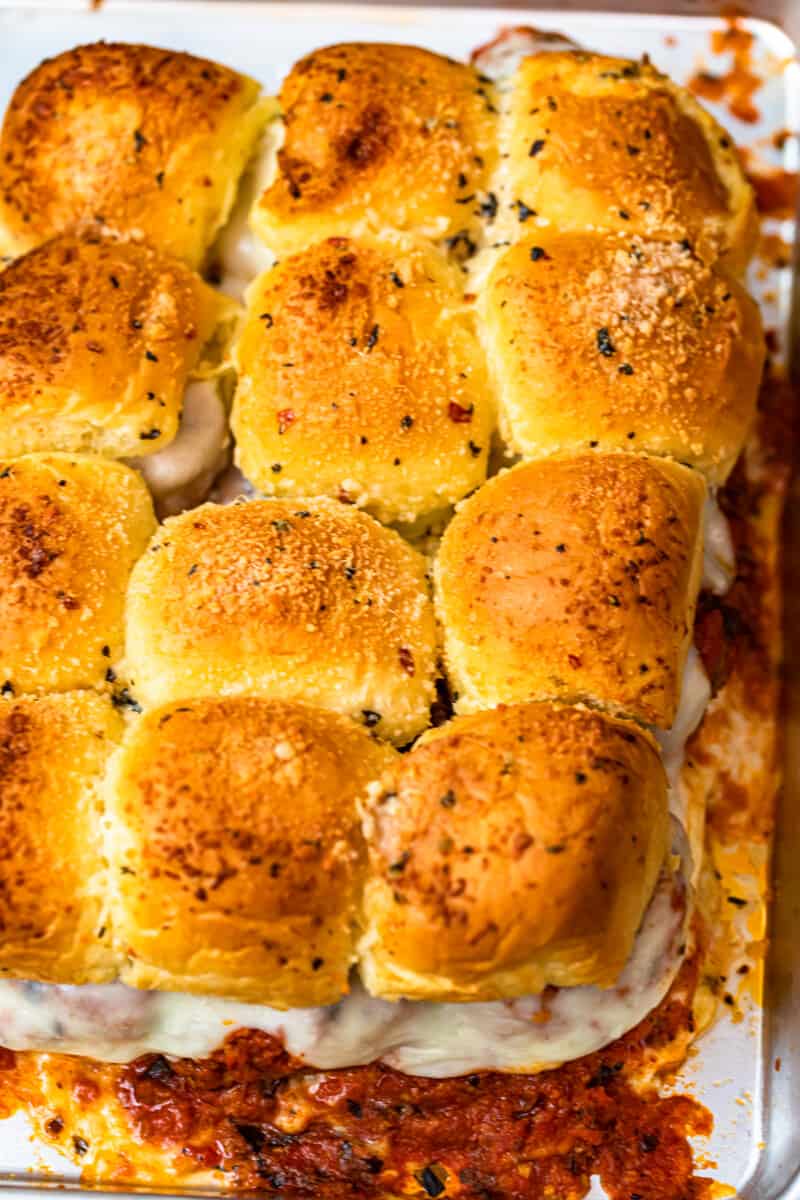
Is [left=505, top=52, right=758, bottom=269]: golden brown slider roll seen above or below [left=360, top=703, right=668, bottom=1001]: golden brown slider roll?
above

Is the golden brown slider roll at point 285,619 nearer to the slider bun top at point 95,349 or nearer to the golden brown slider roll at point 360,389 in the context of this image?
the golden brown slider roll at point 360,389

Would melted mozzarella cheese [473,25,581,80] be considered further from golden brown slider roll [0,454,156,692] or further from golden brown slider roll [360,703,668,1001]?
golden brown slider roll [360,703,668,1001]

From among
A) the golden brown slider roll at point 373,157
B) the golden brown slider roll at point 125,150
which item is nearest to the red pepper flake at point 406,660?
the golden brown slider roll at point 373,157

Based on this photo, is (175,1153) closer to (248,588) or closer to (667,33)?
(248,588)

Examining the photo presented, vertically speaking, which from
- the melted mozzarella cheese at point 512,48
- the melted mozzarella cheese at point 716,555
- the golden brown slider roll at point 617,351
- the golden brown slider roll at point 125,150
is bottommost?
the melted mozzarella cheese at point 716,555

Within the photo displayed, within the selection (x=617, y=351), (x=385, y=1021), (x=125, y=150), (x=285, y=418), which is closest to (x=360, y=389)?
(x=285, y=418)

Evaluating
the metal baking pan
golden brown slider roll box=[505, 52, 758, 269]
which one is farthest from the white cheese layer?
the metal baking pan

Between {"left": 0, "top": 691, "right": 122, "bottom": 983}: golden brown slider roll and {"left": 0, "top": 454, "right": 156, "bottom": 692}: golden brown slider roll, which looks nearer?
{"left": 0, "top": 691, "right": 122, "bottom": 983}: golden brown slider roll
